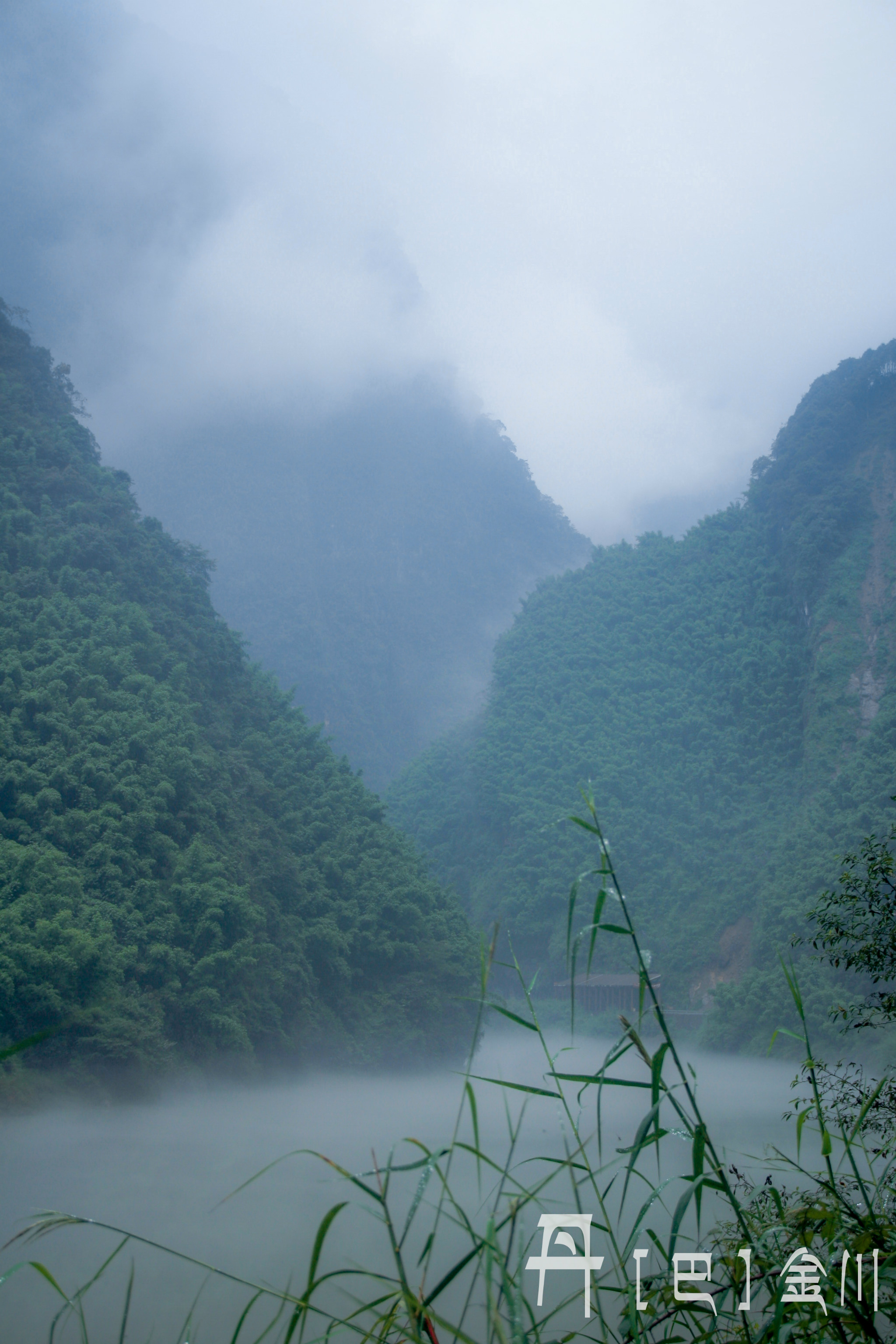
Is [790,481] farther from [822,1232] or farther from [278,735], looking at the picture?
[822,1232]

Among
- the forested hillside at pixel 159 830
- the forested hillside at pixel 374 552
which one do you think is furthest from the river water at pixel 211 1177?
the forested hillside at pixel 374 552

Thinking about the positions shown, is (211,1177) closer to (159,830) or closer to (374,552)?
(159,830)

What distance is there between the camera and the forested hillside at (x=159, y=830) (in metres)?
10.8

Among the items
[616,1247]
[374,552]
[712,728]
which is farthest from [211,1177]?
[374,552]

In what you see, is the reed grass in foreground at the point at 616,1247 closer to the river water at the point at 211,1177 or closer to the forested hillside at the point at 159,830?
the river water at the point at 211,1177

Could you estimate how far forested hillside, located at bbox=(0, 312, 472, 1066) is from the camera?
10.8 meters

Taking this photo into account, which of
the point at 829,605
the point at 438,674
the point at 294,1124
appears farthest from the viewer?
the point at 438,674

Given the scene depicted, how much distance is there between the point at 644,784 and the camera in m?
31.0

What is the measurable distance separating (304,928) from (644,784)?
18.5 meters

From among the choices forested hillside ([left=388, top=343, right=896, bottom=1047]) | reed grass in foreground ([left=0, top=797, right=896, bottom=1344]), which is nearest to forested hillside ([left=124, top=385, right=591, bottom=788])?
forested hillside ([left=388, top=343, right=896, bottom=1047])

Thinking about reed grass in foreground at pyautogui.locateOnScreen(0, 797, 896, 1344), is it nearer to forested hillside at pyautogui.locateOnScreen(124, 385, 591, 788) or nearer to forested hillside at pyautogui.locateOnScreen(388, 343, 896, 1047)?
forested hillside at pyautogui.locateOnScreen(388, 343, 896, 1047)

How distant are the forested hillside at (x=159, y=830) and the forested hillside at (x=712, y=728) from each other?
6.88 metres

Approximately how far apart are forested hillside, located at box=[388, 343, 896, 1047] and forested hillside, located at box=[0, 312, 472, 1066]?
688 centimetres

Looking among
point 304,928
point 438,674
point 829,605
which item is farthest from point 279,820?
point 438,674
